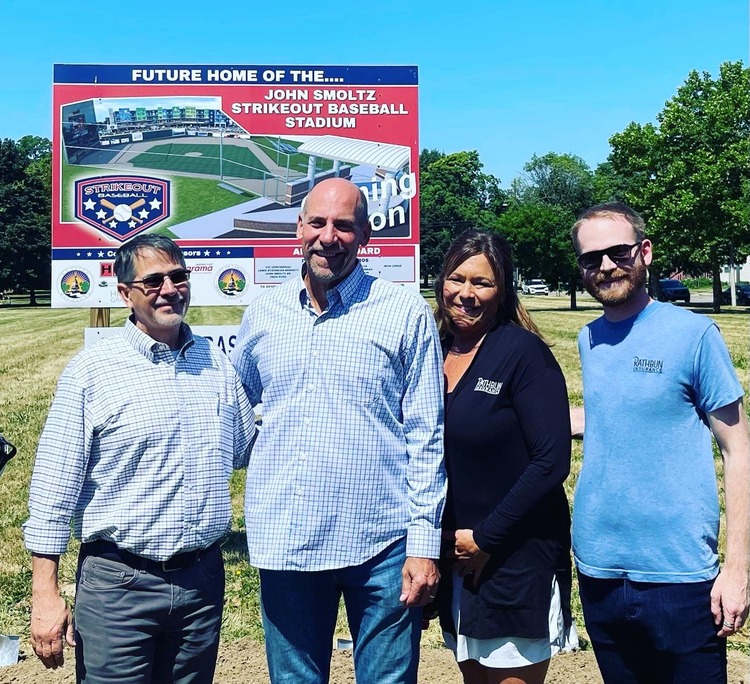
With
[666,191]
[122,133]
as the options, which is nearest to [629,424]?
[122,133]

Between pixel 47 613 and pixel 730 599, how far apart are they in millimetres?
2140

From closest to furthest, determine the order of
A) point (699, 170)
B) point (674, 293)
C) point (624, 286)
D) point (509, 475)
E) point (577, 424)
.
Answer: point (624, 286), point (509, 475), point (577, 424), point (699, 170), point (674, 293)

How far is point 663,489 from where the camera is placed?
2.69m

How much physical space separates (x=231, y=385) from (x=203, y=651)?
91cm

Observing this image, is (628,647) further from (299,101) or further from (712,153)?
(712,153)

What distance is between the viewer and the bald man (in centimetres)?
279

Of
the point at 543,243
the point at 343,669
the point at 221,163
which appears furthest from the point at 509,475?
the point at 543,243

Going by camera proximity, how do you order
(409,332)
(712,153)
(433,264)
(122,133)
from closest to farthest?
(409,332), (122,133), (712,153), (433,264)

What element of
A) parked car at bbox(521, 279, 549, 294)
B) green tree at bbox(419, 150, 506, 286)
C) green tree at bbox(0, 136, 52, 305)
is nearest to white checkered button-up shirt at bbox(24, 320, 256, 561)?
green tree at bbox(0, 136, 52, 305)

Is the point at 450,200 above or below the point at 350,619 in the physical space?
above

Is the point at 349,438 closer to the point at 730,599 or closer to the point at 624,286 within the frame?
the point at 624,286

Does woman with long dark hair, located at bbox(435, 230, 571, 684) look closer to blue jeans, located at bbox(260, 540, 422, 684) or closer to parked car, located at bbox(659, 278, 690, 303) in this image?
blue jeans, located at bbox(260, 540, 422, 684)

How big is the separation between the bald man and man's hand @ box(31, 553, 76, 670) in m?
0.63

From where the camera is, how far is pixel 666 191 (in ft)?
129
